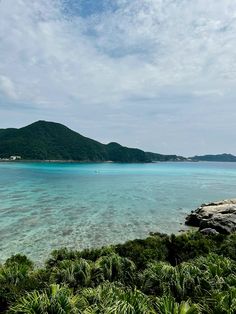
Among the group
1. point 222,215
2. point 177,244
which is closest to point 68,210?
point 222,215

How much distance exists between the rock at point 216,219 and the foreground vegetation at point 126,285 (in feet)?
37.0

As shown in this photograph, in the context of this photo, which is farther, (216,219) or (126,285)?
(216,219)

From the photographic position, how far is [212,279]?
10.1 m

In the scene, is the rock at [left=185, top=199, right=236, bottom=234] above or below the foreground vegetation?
below

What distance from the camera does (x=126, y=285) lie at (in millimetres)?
11094

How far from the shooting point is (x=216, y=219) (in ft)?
91.2

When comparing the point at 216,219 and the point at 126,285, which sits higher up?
the point at 126,285

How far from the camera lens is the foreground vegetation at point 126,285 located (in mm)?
7270

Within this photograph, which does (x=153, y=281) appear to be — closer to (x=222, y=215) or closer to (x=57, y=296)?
(x=57, y=296)

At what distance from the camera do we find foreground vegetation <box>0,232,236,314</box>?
23.9ft

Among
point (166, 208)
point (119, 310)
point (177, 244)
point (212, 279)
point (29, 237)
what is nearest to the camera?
point (119, 310)

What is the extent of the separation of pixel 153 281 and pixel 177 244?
266 inches

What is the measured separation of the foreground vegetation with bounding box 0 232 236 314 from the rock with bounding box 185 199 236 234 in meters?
11.3

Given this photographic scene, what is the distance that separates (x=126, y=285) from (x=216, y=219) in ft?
63.7
